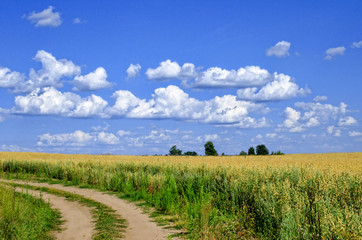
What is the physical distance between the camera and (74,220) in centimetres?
1500

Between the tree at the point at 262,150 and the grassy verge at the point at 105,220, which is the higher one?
the tree at the point at 262,150

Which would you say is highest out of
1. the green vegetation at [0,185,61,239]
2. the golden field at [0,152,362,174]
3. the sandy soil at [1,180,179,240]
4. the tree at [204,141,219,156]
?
the tree at [204,141,219,156]

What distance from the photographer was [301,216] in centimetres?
1019

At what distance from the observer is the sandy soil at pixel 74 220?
495 inches

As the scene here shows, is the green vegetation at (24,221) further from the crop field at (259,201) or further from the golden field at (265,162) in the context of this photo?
the golden field at (265,162)

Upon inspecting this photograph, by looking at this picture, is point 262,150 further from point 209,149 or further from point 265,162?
point 265,162

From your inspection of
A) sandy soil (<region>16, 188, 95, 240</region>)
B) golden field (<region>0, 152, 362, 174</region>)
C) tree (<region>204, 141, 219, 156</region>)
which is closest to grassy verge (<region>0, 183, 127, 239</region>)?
sandy soil (<region>16, 188, 95, 240</region>)

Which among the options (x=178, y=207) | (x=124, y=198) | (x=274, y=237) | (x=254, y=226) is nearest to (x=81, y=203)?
(x=124, y=198)

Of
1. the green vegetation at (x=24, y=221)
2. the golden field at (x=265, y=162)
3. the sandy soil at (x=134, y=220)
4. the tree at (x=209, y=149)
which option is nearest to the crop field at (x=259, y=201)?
the sandy soil at (x=134, y=220)

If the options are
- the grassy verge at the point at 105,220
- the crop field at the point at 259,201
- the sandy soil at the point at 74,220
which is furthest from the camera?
the sandy soil at the point at 74,220

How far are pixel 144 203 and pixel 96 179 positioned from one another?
10126 mm

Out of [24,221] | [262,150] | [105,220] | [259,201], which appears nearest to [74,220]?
[105,220]

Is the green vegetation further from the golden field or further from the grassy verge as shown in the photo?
the golden field

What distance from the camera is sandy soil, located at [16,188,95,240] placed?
41.2 ft
